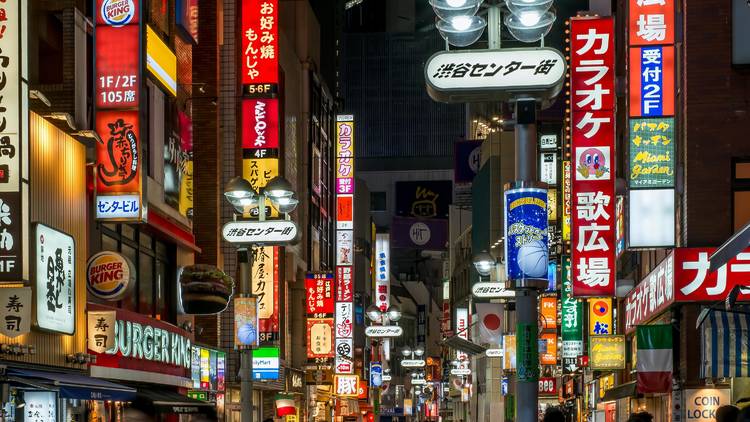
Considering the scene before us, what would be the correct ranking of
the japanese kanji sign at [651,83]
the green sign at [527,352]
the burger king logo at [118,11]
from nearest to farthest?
the green sign at [527,352]
the burger king logo at [118,11]
the japanese kanji sign at [651,83]

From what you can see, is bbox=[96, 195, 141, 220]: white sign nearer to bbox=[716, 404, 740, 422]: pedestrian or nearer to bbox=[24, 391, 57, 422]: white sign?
bbox=[24, 391, 57, 422]: white sign

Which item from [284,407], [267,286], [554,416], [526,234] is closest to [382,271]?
[284,407]

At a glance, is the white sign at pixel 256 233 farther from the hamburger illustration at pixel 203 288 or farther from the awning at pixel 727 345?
the awning at pixel 727 345

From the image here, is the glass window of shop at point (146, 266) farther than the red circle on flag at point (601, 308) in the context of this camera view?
No

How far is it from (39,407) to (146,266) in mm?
10457

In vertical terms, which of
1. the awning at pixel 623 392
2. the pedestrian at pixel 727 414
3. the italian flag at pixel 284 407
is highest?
A: the pedestrian at pixel 727 414

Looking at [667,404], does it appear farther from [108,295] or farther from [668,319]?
[108,295]

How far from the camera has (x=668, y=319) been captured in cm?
2672

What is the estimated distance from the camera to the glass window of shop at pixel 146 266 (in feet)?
83.5

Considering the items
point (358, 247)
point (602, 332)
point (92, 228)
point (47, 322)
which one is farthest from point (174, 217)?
point (358, 247)

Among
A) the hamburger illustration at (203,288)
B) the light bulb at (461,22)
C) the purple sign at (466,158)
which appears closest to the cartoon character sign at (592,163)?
the hamburger illustration at (203,288)

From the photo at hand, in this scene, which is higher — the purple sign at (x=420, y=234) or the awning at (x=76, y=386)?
→ the purple sign at (x=420, y=234)

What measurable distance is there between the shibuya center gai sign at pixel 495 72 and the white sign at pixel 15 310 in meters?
6.31

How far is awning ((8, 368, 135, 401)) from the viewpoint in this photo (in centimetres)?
1641
